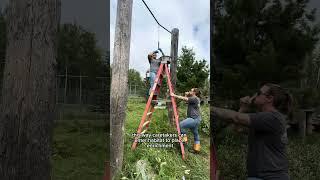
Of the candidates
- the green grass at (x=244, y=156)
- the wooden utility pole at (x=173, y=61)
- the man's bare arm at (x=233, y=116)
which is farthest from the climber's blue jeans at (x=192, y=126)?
the man's bare arm at (x=233, y=116)

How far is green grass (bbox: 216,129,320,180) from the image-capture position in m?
6.23

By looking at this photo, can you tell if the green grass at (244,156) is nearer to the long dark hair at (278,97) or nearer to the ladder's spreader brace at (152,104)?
the ladder's spreader brace at (152,104)

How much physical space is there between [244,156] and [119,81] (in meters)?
2.11

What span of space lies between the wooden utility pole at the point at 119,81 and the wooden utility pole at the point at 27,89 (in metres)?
2.23

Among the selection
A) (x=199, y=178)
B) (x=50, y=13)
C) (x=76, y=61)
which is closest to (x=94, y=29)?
(x=76, y=61)

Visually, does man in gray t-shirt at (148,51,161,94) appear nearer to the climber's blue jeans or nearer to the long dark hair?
the climber's blue jeans

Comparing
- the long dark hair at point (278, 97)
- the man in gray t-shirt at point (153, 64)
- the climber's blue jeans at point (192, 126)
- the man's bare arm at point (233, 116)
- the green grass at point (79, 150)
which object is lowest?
the green grass at point (79, 150)

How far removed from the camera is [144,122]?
500cm

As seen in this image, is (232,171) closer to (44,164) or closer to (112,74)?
(112,74)

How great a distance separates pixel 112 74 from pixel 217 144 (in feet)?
5.98

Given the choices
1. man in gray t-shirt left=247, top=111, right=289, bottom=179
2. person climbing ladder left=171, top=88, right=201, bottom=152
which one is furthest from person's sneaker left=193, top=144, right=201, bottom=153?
man in gray t-shirt left=247, top=111, right=289, bottom=179

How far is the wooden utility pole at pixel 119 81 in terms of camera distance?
4953mm

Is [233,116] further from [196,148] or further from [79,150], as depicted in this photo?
[79,150]

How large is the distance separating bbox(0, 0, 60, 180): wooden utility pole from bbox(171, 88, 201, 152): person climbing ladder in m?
2.45
